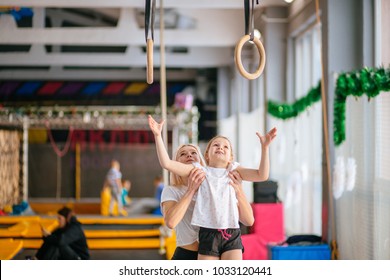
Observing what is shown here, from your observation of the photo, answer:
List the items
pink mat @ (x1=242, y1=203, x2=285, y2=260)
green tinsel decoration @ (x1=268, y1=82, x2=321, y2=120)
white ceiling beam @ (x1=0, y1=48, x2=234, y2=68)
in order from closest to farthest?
pink mat @ (x1=242, y1=203, x2=285, y2=260)
green tinsel decoration @ (x1=268, y1=82, x2=321, y2=120)
white ceiling beam @ (x1=0, y1=48, x2=234, y2=68)

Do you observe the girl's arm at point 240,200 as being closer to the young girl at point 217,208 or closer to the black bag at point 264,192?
the young girl at point 217,208

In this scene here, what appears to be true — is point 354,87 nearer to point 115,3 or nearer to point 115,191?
point 115,3

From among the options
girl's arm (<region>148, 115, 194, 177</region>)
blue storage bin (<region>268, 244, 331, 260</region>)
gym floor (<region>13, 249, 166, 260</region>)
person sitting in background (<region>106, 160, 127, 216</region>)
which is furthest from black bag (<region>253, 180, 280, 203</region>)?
girl's arm (<region>148, 115, 194, 177</region>)

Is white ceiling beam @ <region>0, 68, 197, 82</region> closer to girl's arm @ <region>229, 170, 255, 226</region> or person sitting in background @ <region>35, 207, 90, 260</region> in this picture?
person sitting in background @ <region>35, 207, 90, 260</region>

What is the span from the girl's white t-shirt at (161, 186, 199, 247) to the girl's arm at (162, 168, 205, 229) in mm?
60

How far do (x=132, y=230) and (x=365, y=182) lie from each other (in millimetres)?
4901

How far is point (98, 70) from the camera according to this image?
57.1ft

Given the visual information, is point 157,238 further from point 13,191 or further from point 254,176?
point 254,176

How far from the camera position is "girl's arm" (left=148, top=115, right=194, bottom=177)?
3379 millimetres

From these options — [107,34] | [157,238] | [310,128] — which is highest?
[107,34]

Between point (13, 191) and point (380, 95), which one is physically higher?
point (380, 95)

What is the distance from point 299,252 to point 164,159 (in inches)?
125
